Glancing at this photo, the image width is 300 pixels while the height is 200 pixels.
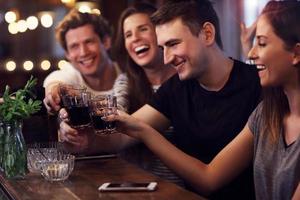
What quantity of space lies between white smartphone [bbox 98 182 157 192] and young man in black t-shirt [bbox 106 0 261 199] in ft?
1.51

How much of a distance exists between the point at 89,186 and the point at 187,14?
98 centimetres

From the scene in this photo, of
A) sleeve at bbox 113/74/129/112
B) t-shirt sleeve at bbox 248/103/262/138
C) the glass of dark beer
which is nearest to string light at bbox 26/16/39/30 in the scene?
sleeve at bbox 113/74/129/112

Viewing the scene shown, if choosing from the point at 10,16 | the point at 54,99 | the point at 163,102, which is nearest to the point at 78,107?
the point at 54,99

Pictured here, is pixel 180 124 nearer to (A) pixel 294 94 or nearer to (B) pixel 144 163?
(B) pixel 144 163

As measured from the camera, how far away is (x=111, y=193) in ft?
5.30

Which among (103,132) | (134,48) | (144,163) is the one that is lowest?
(144,163)

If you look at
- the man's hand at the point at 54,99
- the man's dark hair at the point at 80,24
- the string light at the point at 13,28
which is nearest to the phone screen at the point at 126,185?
the man's hand at the point at 54,99

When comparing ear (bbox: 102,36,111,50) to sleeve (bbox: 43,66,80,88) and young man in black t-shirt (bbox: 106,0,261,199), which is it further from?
young man in black t-shirt (bbox: 106,0,261,199)

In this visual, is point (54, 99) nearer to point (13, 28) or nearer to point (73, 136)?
point (73, 136)

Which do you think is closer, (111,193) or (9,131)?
(111,193)

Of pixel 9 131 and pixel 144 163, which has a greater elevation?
pixel 9 131

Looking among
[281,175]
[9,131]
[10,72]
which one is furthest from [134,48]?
[10,72]

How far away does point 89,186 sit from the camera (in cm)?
171

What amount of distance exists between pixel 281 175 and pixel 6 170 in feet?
3.08
